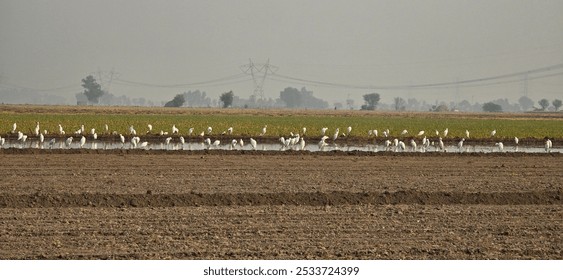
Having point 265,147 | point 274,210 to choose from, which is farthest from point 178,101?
point 274,210

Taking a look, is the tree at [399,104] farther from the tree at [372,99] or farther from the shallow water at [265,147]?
the shallow water at [265,147]

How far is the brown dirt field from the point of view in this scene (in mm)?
9750

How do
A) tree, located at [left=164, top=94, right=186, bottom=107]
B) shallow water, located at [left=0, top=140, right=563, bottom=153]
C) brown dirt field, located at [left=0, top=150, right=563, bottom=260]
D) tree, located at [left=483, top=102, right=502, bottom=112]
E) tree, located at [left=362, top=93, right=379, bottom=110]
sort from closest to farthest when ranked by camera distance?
1. brown dirt field, located at [left=0, top=150, right=563, bottom=260]
2. shallow water, located at [left=0, top=140, right=563, bottom=153]
3. tree, located at [left=483, top=102, right=502, bottom=112]
4. tree, located at [left=164, top=94, right=186, bottom=107]
5. tree, located at [left=362, top=93, right=379, bottom=110]

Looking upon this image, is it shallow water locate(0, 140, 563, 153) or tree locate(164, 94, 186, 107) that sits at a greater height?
tree locate(164, 94, 186, 107)

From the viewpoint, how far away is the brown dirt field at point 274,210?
384 inches

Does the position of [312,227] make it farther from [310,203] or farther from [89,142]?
[89,142]

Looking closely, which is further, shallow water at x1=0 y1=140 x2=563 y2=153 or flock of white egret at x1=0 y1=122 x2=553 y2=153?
shallow water at x1=0 y1=140 x2=563 y2=153

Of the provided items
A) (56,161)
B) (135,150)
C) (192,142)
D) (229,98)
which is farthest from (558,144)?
(229,98)

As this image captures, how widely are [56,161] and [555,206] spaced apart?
12.4m

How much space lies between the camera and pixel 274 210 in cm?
1295

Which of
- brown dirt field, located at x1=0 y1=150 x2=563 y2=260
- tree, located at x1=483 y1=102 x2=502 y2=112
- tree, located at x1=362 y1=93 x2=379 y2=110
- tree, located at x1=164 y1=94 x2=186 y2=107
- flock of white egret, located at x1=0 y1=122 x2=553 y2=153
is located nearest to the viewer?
brown dirt field, located at x1=0 y1=150 x2=563 y2=260

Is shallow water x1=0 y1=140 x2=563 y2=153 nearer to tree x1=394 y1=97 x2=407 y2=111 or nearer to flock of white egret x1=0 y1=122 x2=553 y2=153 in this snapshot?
flock of white egret x1=0 y1=122 x2=553 y2=153

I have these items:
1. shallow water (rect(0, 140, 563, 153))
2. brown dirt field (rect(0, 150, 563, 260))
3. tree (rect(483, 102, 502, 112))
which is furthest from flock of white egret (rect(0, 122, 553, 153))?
tree (rect(483, 102, 502, 112))

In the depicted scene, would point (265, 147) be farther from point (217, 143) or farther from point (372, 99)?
point (372, 99)
